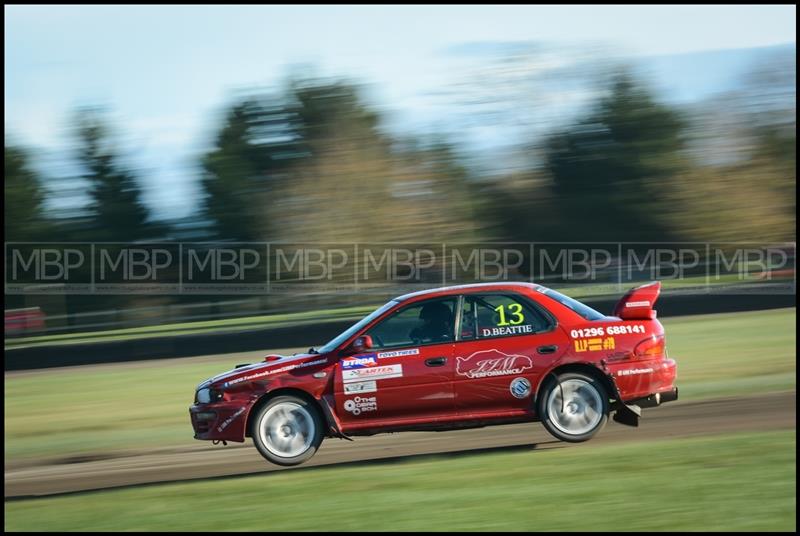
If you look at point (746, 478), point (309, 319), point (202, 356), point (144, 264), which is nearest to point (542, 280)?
point (309, 319)

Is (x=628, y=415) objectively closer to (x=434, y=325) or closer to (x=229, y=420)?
(x=434, y=325)

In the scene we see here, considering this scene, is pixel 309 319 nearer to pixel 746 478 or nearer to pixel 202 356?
pixel 202 356

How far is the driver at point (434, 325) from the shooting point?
905 cm

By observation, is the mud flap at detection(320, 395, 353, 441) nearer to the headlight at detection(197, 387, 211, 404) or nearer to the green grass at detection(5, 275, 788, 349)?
the headlight at detection(197, 387, 211, 404)

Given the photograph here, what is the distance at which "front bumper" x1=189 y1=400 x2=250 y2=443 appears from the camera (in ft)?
29.6

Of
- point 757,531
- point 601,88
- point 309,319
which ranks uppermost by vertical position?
point 601,88

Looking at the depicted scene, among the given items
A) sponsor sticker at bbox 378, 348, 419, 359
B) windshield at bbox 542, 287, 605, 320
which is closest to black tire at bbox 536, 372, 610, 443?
windshield at bbox 542, 287, 605, 320

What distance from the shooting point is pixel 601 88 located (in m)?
39.6

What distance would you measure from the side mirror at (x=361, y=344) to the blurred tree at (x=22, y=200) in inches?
1183

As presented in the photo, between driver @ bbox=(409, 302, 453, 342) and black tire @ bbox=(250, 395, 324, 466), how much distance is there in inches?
48.8

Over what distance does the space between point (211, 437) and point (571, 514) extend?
394cm

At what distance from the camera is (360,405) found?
8.97 m

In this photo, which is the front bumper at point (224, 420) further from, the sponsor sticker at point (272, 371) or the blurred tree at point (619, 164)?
the blurred tree at point (619, 164)

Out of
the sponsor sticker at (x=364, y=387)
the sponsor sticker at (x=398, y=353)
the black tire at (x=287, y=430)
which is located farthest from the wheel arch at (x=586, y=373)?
the black tire at (x=287, y=430)
